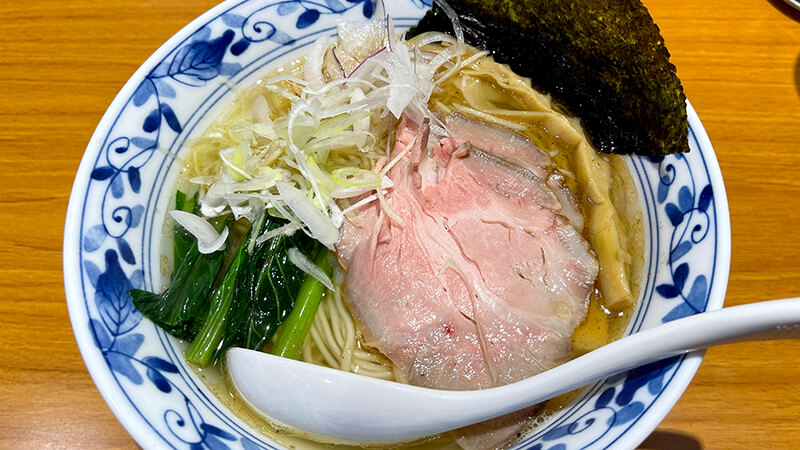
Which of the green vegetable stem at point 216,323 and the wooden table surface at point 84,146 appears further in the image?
the wooden table surface at point 84,146

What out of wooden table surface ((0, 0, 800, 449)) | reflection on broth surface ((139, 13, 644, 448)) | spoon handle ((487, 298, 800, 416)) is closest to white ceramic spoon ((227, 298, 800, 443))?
spoon handle ((487, 298, 800, 416))

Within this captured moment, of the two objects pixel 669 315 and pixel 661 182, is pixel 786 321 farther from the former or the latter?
pixel 661 182

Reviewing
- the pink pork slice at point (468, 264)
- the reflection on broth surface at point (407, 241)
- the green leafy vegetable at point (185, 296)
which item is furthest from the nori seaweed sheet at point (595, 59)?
the green leafy vegetable at point (185, 296)

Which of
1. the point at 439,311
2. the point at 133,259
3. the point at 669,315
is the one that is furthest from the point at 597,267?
the point at 133,259

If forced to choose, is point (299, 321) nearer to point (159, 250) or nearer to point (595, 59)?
point (159, 250)

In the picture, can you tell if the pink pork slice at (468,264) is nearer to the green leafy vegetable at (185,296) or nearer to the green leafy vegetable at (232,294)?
the green leafy vegetable at (232,294)

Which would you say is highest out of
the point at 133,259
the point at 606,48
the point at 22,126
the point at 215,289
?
the point at 606,48
